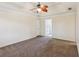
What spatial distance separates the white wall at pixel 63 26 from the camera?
60.6 inches

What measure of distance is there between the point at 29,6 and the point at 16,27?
420 millimetres

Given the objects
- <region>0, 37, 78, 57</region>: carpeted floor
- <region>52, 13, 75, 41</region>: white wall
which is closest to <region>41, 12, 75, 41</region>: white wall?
<region>52, 13, 75, 41</region>: white wall

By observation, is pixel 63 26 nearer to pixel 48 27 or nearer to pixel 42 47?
pixel 48 27

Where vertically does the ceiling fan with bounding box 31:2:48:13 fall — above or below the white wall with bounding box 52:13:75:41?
above

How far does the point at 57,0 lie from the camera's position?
1.25m

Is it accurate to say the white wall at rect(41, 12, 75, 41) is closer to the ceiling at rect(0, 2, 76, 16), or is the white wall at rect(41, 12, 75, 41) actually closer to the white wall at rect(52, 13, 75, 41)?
the white wall at rect(52, 13, 75, 41)

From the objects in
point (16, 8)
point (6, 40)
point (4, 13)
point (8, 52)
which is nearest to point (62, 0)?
point (16, 8)

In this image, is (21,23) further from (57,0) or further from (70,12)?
(70,12)

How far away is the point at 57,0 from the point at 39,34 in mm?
672

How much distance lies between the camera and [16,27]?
1.60m

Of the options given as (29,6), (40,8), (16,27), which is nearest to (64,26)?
(40,8)

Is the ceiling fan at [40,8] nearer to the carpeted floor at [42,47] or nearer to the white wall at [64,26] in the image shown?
the white wall at [64,26]

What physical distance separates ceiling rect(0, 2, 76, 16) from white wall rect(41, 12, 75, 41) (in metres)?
0.10

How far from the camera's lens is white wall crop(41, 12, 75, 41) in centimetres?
154
